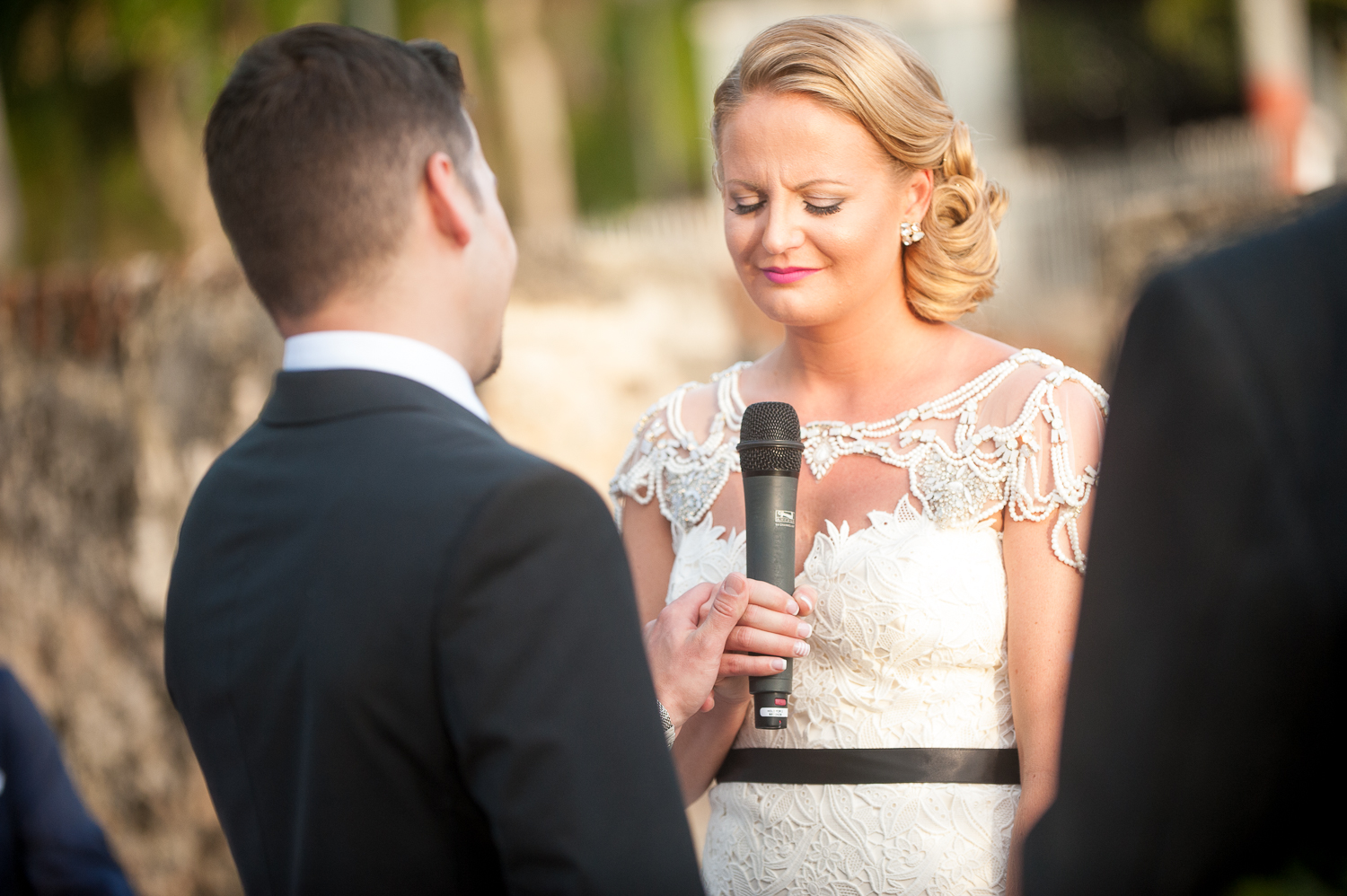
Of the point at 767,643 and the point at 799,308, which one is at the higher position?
the point at 799,308

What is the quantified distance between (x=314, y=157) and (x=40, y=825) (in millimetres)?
2720

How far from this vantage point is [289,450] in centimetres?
183

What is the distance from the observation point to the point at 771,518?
2.44 metres

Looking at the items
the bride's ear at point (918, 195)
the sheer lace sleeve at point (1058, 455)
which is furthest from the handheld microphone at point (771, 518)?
the bride's ear at point (918, 195)

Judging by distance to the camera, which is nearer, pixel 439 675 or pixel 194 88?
pixel 439 675

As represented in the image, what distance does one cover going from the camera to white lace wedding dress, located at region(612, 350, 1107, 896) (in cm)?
269

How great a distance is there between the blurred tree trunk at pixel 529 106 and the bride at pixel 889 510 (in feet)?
92.7

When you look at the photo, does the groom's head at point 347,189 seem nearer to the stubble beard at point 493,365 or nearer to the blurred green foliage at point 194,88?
the stubble beard at point 493,365

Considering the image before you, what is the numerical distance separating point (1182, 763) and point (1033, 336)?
511 inches

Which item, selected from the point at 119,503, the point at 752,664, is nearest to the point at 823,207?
the point at 752,664

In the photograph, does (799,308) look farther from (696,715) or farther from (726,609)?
(696,715)

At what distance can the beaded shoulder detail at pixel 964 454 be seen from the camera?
2648 mm

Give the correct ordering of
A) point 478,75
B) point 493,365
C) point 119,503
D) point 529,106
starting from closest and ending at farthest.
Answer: point 493,365, point 119,503, point 478,75, point 529,106

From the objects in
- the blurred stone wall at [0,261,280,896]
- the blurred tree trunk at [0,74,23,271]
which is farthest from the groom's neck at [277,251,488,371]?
the blurred tree trunk at [0,74,23,271]
